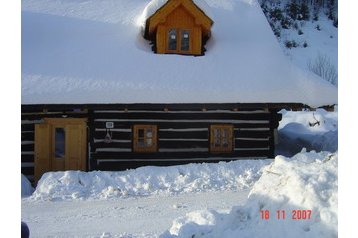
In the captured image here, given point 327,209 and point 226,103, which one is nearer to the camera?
point 327,209

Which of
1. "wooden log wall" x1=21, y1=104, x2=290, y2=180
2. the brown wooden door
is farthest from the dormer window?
the brown wooden door

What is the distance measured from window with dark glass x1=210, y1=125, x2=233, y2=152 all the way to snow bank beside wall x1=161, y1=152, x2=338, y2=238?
20.0 feet

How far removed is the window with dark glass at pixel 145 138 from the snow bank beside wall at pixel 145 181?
1.46 meters

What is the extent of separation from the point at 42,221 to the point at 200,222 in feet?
10.4

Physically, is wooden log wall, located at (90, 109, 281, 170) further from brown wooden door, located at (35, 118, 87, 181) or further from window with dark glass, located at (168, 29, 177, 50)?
window with dark glass, located at (168, 29, 177, 50)

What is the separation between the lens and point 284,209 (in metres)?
5.11

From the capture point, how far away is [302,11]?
29.6 ft
